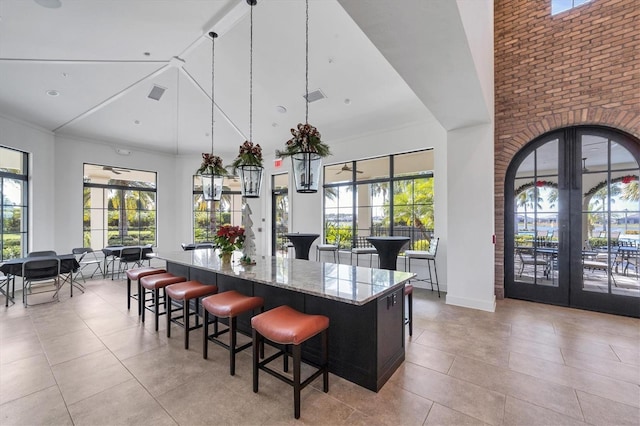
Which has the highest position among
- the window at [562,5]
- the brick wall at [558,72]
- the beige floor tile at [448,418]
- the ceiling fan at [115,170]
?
the window at [562,5]

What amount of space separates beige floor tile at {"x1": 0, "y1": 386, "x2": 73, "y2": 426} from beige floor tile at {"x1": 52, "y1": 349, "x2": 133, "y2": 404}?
7 cm

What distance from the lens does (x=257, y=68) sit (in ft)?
15.5

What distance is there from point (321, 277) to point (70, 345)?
2883mm

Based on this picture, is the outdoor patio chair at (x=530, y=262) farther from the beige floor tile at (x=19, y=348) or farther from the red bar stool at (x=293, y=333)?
the beige floor tile at (x=19, y=348)

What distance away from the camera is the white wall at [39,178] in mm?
5301

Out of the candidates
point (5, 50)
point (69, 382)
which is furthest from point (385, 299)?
point (5, 50)

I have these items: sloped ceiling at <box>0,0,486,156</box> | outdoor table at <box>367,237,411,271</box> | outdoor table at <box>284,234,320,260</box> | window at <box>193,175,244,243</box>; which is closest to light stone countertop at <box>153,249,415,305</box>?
outdoor table at <box>367,237,411,271</box>

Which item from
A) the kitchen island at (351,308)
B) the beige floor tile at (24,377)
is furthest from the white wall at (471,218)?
the beige floor tile at (24,377)

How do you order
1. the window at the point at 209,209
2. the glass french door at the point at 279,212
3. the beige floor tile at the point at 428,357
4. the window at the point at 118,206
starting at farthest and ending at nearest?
1. the window at the point at 209,209
2. the glass french door at the point at 279,212
3. the window at the point at 118,206
4. the beige floor tile at the point at 428,357

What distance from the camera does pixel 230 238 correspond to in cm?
326

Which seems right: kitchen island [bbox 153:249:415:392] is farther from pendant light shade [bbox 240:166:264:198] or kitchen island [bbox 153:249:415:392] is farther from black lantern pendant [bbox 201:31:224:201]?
black lantern pendant [bbox 201:31:224:201]

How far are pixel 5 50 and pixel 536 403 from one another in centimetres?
692

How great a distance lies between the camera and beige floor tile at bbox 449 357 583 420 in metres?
2.00

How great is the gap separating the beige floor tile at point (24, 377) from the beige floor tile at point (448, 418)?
3021mm
